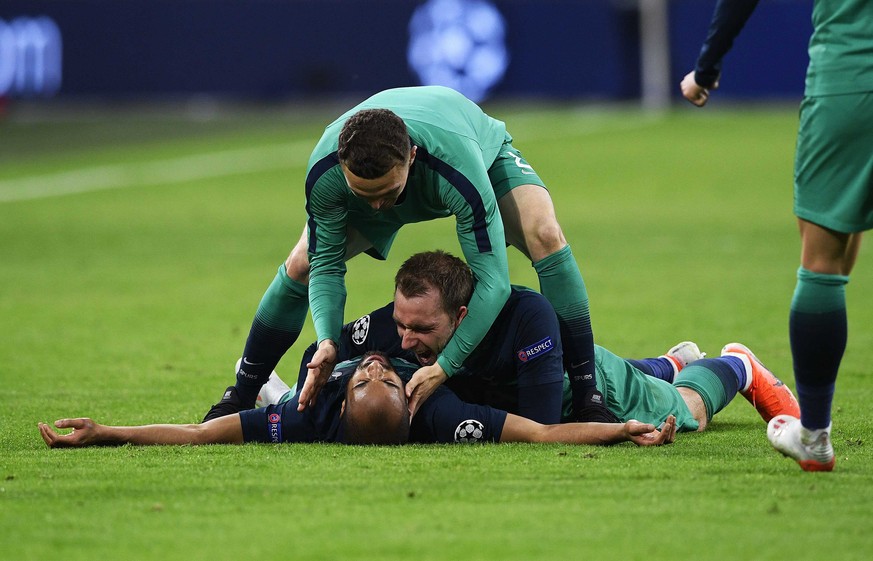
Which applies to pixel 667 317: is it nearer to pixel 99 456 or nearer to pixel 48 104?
pixel 99 456

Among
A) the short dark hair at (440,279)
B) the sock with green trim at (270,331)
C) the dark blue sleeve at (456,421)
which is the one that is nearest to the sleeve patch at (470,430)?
the dark blue sleeve at (456,421)

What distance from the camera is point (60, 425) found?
5152 millimetres

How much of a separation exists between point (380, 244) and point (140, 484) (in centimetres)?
184

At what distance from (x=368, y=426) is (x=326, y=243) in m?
0.78

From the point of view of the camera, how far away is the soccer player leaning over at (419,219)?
5160mm

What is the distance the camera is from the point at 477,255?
5.31m

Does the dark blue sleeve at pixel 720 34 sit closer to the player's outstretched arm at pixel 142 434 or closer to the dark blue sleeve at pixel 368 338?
the dark blue sleeve at pixel 368 338

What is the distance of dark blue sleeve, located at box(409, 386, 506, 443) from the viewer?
17.6ft

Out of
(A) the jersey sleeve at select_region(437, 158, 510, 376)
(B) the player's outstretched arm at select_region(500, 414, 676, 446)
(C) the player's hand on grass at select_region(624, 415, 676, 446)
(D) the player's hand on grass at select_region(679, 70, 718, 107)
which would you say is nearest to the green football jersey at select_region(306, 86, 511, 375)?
(A) the jersey sleeve at select_region(437, 158, 510, 376)

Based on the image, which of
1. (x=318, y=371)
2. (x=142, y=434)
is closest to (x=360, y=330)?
(x=318, y=371)

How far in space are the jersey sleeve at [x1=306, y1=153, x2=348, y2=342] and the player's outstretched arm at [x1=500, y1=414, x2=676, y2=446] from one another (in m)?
0.80

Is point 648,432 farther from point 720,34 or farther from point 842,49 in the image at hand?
point 842,49

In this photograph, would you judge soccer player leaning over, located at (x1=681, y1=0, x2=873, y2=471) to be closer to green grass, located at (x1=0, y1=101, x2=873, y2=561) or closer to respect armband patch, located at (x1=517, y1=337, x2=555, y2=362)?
green grass, located at (x1=0, y1=101, x2=873, y2=561)

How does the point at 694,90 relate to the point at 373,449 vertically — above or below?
above
